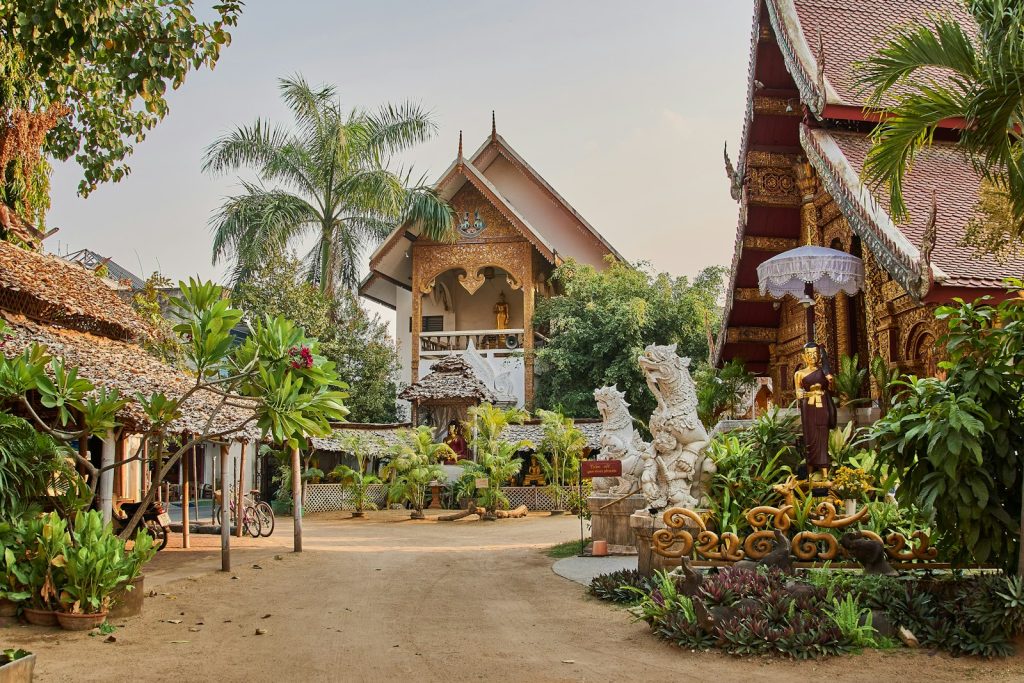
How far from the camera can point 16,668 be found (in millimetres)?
4203

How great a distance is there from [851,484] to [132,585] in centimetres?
702

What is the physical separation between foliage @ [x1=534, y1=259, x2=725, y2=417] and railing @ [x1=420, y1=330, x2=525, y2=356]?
1.42 metres

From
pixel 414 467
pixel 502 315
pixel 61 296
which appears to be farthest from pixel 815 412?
pixel 502 315

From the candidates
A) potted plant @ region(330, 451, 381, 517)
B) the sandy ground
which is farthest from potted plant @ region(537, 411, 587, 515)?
the sandy ground

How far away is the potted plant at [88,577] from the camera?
805cm

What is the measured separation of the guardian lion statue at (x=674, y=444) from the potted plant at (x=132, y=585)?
532cm

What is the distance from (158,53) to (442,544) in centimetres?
1033

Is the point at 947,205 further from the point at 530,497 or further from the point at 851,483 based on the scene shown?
the point at 530,497

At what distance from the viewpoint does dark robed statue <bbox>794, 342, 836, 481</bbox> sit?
390 inches

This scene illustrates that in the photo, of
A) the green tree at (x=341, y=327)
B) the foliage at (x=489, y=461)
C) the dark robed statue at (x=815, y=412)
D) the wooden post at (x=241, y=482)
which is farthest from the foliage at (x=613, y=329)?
the dark robed statue at (x=815, y=412)

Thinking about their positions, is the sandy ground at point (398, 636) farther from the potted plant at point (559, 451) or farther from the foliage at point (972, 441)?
the potted plant at point (559, 451)

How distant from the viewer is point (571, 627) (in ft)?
26.4

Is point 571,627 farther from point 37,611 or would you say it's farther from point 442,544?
point 442,544

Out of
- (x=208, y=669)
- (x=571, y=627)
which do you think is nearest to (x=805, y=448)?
(x=571, y=627)
